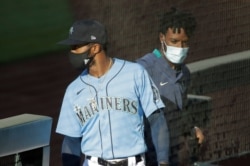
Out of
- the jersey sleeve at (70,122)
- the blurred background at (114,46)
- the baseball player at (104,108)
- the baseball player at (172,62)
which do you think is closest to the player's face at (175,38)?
the baseball player at (172,62)

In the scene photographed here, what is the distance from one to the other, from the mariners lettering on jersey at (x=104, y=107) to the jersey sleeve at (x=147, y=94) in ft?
0.18

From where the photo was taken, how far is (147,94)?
194 inches

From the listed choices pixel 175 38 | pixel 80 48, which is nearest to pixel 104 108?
pixel 80 48

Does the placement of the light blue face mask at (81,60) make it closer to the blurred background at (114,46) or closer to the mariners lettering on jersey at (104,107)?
the mariners lettering on jersey at (104,107)

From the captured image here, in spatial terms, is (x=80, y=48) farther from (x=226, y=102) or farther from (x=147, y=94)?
(x=226, y=102)

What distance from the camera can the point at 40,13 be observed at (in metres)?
8.09

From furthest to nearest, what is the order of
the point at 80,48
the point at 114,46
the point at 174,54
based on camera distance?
1. the point at 114,46
2. the point at 174,54
3. the point at 80,48

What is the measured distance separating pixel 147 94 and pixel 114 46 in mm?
1456

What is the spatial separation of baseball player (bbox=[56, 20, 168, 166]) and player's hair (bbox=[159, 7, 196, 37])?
28.2 inches

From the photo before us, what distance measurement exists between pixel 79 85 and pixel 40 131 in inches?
16.1

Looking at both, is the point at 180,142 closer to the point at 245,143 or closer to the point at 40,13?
the point at 245,143

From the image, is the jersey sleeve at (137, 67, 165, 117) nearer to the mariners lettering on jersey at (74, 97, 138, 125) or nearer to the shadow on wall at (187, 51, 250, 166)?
the mariners lettering on jersey at (74, 97, 138, 125)

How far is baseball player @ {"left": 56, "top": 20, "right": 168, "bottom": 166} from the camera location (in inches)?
192

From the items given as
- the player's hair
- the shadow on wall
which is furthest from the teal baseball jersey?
the shadow on wall
